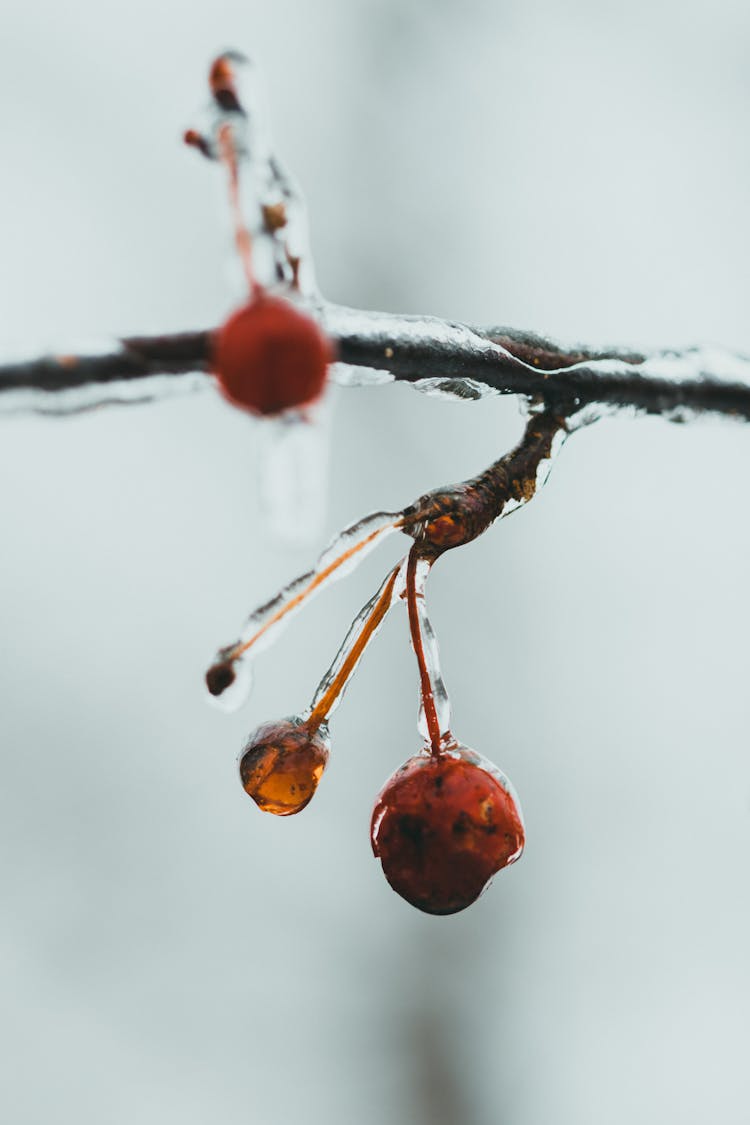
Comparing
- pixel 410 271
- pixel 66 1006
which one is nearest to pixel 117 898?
pixel 66 1006

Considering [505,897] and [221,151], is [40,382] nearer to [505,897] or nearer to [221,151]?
[221,151]

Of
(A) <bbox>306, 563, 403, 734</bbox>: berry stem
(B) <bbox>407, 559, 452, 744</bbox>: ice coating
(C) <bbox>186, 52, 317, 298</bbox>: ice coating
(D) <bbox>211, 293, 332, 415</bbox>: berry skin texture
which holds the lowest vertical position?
(D) <bbox>211, 293, 332, 415</bbox>: berry skin texture

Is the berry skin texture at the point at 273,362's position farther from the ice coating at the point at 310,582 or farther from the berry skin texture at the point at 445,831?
the berry skin texture at the point at 445,831

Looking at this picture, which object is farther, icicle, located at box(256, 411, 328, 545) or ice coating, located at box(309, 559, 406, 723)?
ice coating, located at box(309, 559, 406, 723)

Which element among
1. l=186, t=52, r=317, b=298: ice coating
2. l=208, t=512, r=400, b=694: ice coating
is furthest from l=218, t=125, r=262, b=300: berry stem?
l=208, t=512, r=400, b=694: ice coating

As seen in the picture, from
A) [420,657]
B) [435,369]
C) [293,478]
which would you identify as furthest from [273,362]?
[420,657]

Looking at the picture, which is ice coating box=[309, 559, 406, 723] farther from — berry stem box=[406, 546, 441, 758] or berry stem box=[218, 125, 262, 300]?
berry stem box=[218, 125, 262, 300]
